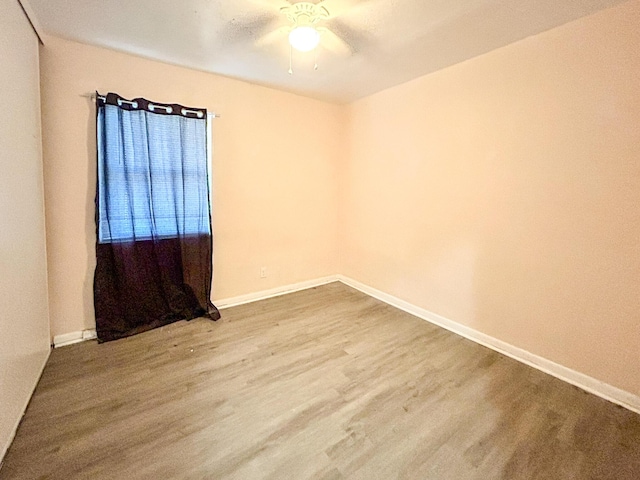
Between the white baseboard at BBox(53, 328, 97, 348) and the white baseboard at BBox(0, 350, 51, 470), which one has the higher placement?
the white baseboard at BBox(53, 328, 97, 348)

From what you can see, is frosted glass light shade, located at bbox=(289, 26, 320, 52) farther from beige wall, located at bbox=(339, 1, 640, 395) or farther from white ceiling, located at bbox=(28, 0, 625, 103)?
beige wall, located at bbox=(339, 1, 640, 395)

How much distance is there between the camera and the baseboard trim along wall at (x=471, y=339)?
6.23 ft

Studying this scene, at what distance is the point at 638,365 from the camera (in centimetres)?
180

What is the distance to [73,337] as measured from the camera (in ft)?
7.95

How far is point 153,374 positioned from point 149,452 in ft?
2.21

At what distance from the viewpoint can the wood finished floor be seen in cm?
141

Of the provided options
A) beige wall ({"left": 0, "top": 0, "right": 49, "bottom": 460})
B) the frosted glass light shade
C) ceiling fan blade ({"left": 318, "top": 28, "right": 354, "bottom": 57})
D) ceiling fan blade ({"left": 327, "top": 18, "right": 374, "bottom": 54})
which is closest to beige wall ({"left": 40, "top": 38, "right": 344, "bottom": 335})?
beige wall ({"left": 0, "top": 0, "right": 49, "bottom": 460})

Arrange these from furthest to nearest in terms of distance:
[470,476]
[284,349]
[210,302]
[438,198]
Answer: [210,302] → [438,198] → [284,349] → [470,476]

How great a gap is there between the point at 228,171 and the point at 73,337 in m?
1.90

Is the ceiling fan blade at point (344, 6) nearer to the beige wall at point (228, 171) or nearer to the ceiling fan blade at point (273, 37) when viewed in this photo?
the ceiling fan blade at point (273, 37)

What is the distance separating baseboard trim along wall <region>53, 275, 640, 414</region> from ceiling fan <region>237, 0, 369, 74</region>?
2.38 metres

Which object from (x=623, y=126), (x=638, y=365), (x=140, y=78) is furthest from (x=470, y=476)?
(x=140, y=78)

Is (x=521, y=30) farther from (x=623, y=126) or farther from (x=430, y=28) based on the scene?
(x=623, y=126)

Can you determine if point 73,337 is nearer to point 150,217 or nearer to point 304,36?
point 150,217
